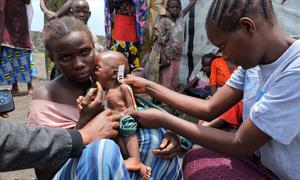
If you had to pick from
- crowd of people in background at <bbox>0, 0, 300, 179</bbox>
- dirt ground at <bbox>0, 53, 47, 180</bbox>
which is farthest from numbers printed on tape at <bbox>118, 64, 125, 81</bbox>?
dirt ground at <bbox>0, 53, 47, 180</bbox>

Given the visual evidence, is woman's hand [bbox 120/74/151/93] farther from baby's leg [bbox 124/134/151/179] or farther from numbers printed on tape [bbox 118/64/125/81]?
baby's leg [bbox 124/134/151/179]

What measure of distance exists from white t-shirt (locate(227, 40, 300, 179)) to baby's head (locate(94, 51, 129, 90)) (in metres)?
0.79

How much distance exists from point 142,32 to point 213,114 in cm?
348

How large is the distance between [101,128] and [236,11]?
0.80 m

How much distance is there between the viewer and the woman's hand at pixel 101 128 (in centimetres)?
178

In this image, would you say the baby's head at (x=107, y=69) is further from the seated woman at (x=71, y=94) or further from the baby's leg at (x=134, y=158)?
the baby's leg at (x=134, y=158)

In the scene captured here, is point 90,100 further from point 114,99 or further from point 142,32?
point 142,32

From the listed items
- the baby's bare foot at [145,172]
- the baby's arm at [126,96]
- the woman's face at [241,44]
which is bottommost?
the baby's bare foot at [145,172]

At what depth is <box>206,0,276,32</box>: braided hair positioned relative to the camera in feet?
5.27

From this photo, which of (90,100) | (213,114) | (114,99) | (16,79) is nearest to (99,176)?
(90,100)

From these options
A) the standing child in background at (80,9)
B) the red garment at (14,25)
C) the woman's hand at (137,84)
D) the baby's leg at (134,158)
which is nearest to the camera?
the baby's leg at (134,158)

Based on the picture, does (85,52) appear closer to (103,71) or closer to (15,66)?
(103,71)

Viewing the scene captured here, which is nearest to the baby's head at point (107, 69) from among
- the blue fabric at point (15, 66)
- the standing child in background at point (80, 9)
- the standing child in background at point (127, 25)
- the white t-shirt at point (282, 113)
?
the white t-shirt at point (282, 113)

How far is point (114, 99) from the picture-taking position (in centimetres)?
212
